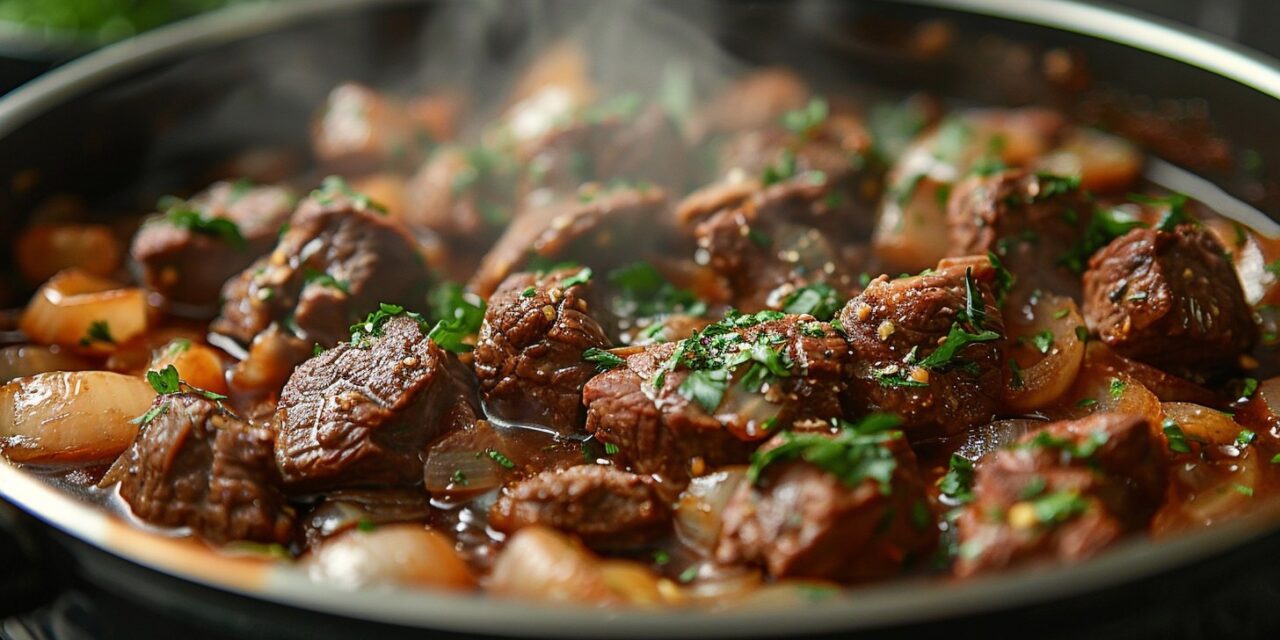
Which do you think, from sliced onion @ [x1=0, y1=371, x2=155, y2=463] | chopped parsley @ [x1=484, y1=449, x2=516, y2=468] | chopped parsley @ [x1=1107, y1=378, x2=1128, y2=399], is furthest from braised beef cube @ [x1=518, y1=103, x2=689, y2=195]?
chopped parsley @ [x1=1107, y1=378, x2=1128, y2=399]

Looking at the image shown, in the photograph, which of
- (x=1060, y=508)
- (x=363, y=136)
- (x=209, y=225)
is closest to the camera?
(x=1060, y=508)

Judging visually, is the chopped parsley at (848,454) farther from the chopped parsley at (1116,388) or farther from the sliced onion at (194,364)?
the sliced onion at (194,364)

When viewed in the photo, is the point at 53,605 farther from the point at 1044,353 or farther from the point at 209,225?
the point at 1044,353

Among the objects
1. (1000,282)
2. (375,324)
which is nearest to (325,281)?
(375,324)

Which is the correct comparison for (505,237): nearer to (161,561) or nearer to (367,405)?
(367,405)

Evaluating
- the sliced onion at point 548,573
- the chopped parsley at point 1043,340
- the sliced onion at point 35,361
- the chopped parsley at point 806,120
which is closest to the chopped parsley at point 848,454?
the sliced onion at point 548,573

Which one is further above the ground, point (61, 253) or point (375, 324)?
point (375, 324)

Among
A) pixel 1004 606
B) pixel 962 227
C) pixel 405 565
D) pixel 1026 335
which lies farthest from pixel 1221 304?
pixel 405 565
